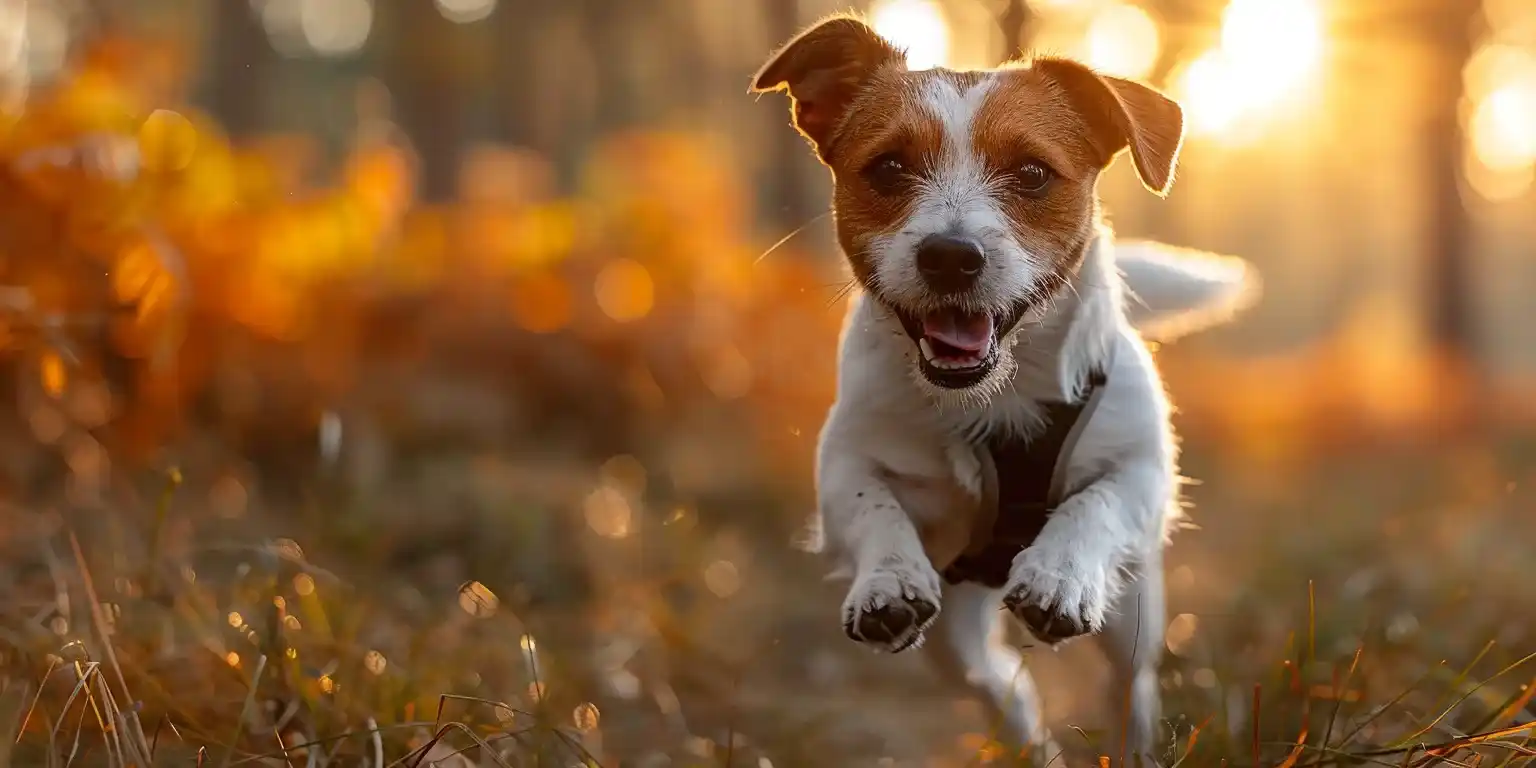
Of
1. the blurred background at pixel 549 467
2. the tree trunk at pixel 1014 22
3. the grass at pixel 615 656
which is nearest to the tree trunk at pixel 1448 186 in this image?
the blurred background at pixel 549 467

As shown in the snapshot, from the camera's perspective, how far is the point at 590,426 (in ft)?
29.0

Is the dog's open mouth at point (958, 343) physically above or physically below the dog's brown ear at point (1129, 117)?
below

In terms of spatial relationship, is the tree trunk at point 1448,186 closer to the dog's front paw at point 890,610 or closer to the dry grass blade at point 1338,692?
the dry grass blade at point 1338,692

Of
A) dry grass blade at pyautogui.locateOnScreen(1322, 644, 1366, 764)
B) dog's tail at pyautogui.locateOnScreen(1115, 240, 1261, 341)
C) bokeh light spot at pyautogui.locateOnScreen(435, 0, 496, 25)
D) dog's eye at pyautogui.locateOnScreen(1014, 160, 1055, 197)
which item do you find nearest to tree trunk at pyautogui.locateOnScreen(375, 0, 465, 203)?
bokeh light spot at pyautogui.locateOnScreen(435, 0, 496, 25)

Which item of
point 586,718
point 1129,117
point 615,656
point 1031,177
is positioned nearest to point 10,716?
point 586,718

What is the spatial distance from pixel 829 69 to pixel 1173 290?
1310 mm

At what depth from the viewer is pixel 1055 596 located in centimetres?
254

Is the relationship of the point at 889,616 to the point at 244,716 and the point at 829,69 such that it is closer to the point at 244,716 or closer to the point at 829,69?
the point at 244,716

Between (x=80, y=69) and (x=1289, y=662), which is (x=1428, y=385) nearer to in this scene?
(x=1289, y=662)

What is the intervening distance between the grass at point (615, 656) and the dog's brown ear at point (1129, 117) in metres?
1.11

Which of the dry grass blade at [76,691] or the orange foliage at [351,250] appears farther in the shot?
the orange foliage at [351,250]

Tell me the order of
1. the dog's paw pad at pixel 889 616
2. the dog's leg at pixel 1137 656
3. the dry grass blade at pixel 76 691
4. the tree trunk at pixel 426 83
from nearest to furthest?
1. the dry grass blade at pixel 76 691
2. the dog's paw pad at pixel 889 616
3. the dog's leg at pixel 1137 656
4. the tree trunk at pixel 426 83

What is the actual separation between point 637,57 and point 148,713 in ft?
61.2

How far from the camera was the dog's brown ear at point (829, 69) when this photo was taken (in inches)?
129
